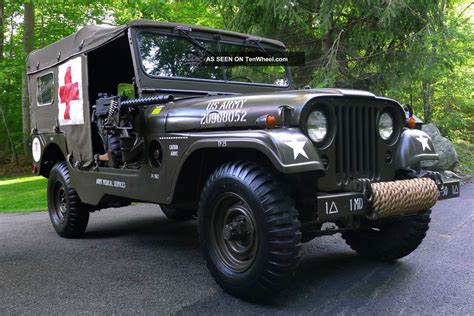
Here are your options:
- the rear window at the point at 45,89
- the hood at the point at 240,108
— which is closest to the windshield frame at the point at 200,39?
the hood at the point at 240,108

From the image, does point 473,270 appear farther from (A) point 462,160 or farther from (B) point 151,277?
(A) point 462,160

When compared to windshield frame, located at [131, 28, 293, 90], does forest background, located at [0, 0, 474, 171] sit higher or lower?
higher

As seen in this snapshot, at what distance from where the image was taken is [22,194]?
446 inches

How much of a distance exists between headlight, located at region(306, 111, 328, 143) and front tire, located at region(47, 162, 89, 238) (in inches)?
135

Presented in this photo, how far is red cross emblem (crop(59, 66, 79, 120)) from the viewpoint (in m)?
5.46

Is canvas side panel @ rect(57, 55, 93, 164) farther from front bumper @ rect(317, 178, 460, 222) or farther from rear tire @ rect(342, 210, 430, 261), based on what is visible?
front bumper @ rect(317, 178, 460, 222)

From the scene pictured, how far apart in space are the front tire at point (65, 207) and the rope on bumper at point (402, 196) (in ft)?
12.2

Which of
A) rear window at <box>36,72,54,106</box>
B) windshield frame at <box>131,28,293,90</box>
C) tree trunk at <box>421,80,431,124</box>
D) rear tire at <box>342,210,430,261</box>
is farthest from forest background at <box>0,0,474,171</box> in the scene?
rear tire at <box>342,210,430,261</box>

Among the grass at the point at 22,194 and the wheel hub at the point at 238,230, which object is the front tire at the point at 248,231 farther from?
the grass at the point at 22,194

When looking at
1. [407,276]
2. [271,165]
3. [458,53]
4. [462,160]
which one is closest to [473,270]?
[407,276]

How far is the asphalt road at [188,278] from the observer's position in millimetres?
3258

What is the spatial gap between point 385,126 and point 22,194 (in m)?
9.94

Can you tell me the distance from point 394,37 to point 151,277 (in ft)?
24.4

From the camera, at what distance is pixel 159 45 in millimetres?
4664
